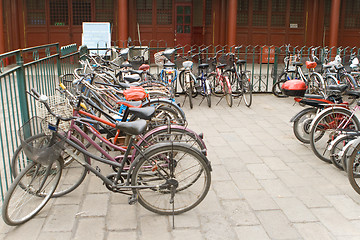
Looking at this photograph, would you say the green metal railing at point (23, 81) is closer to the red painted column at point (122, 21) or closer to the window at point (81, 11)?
the red painted column at point (122, 21)

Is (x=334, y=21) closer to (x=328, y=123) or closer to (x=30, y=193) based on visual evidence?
(x=328, y=123)

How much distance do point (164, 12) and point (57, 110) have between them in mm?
11164

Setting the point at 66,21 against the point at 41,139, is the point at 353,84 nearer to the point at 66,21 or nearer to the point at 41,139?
the point at 41,139

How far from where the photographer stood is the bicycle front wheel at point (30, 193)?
3117 mm

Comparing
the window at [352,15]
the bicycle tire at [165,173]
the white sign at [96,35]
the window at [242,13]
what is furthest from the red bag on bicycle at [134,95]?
the window at [352,15]

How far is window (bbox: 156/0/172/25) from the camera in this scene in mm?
14094

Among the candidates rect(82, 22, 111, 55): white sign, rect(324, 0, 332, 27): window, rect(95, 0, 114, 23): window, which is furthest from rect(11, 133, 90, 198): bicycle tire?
rect(324, 0, 332, 27): window

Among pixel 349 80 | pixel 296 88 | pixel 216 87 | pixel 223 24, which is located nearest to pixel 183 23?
pixel 223 24

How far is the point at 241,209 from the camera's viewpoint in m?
3.56

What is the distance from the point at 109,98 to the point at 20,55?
5.05ft

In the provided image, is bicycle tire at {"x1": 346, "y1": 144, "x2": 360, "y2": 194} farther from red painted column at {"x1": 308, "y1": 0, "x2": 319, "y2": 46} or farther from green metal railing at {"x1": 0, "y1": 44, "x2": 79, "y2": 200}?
red painted column at {"x1": 308, "y1": 0, "x2": 319, "y2": 46}

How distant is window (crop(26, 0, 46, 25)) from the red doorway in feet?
16.0

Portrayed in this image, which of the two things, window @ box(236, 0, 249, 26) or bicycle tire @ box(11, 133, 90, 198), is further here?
window @ box(236, 0, 249, 26)

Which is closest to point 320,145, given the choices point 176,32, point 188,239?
point 188,239
